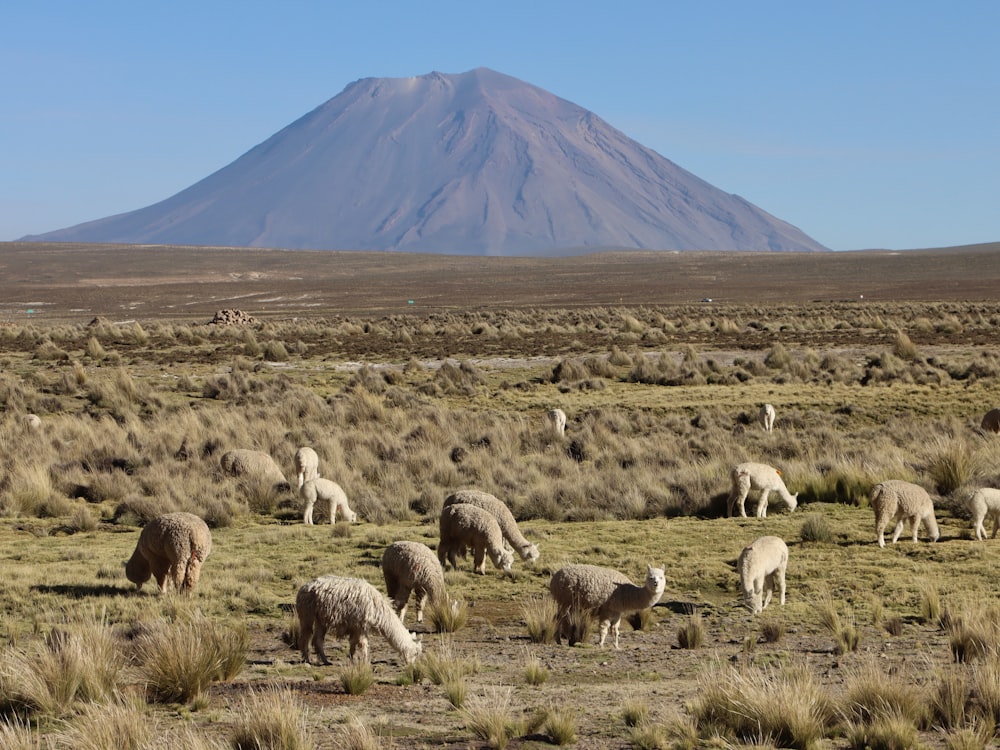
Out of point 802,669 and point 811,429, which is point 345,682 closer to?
point 802,669

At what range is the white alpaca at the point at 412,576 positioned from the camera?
32.1 feet

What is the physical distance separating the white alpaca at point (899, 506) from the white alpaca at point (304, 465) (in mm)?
8167

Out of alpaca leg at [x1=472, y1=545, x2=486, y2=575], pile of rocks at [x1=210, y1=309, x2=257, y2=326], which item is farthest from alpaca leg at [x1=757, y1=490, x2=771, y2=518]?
pile of rocks at [x1=210, y1=309, x2=257, y2=326]

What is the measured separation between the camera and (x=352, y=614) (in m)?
8.32

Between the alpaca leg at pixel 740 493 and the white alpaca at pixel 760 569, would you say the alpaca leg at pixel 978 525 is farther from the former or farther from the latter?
the white alpaca at pixel 760 569

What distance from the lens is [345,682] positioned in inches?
306

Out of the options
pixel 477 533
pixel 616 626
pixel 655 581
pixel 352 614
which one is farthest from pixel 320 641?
pixel 477 533

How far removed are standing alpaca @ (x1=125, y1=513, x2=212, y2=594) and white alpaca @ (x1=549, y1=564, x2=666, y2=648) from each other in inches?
141

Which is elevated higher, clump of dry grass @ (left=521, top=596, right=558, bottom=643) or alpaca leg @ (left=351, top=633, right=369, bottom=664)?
alpaca leg @ (left=351, top=633, right=369, bottom=664)

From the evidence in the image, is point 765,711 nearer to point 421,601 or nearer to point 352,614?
point 352,614

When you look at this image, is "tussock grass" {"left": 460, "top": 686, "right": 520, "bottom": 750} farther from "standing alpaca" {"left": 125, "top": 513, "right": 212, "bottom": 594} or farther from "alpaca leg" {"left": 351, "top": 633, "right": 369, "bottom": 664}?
"standing alpaca" {"left": 125, "top": 513, "right": 212, "bottom": 594}

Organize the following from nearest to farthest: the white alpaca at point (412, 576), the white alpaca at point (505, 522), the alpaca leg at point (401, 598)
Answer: the white alpaca at point (412, 576) < the alpaca leg at point (401, 598) < the white alpaca at point (505, 522)

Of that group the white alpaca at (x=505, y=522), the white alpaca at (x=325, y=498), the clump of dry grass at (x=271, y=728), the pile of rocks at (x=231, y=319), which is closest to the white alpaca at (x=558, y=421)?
the white alpaca at (x=325, y=498)

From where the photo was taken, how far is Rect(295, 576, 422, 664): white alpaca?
8.32 metres
